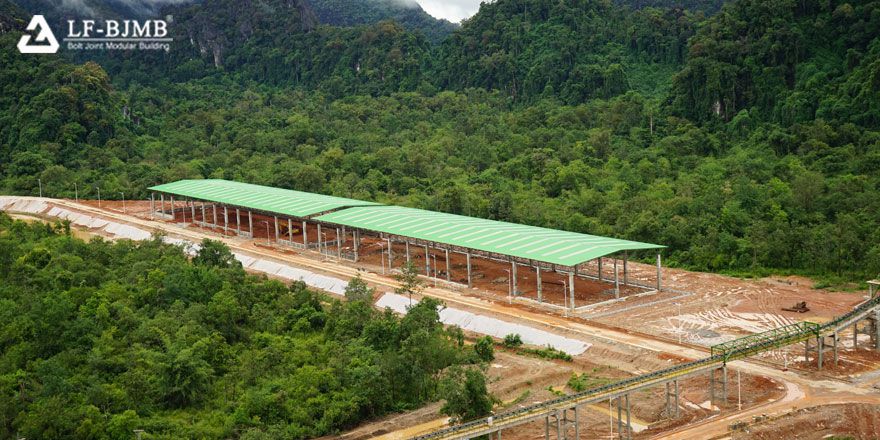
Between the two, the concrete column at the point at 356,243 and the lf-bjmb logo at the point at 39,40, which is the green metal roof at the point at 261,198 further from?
the lf-bjmb logo at the point at 39,40

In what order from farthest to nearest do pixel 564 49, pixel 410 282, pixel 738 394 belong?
1. pixel 564 49
2. pixel 410 282
3. pixel 738 394

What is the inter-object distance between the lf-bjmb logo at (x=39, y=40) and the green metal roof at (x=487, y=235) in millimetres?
59122

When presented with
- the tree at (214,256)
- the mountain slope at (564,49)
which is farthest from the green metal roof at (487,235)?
the mountain slope at (564,49)

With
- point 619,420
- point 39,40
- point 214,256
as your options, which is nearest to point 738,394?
point 619,420

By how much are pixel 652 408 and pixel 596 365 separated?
4.92 meters

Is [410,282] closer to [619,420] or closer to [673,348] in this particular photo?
[673,348]

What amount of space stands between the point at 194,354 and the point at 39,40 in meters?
90.1

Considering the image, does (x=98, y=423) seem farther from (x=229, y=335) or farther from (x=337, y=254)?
(x=337, y=254)

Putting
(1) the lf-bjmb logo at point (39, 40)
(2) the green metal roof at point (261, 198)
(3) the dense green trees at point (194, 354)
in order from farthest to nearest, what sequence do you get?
(1) the lf-bjmb logo at point (39, 40)
(2) the green metal roof at point (261, 198)
(3) the dense green trees at point (194, 354)

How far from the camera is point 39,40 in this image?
11700 cm

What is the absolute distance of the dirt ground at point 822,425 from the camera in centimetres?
3338

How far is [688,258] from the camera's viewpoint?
59438mm

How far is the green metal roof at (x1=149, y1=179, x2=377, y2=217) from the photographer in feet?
218

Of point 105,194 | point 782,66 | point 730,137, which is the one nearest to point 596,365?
point 730,137
